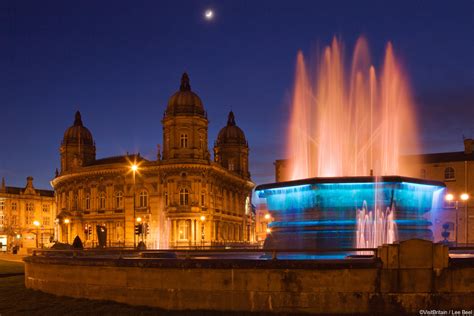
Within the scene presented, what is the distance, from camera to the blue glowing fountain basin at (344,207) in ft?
70.6

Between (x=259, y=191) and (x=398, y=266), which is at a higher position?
(x=259, y=191)

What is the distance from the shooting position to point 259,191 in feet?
82.1

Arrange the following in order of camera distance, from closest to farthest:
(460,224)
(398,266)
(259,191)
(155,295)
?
(398,266) → (155,295) → (259,191) → (460,224)

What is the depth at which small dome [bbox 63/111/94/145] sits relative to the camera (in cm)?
9531

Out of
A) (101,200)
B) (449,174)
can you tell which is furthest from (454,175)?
(101,200)

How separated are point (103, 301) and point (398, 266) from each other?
8.47 m

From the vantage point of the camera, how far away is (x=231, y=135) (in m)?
95.9

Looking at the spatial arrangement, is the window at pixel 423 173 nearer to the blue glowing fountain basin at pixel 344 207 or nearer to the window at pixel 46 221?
the blue glowing fountain basin at pixel 344 207

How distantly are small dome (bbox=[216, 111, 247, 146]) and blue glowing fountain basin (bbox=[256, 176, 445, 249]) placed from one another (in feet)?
237

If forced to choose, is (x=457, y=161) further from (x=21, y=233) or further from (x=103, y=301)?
(x=21, y=233)

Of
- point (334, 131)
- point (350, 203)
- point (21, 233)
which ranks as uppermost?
point (334, 131)

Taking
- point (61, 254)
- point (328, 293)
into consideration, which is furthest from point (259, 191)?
point (328, 293)

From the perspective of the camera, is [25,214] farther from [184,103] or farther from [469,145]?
[469,145]

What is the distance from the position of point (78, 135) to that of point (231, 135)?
80.1 feet
